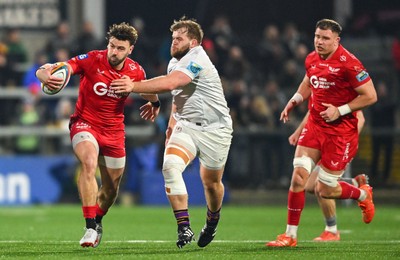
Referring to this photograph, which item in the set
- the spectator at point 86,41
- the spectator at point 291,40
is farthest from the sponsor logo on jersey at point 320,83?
the spectator at point 291,40

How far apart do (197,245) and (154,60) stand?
1263 centimetres

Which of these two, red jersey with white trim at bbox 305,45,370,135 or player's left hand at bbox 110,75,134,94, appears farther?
red jersey with white trim at bbox 305,45,370,135

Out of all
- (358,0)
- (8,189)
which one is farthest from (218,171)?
(358,0)

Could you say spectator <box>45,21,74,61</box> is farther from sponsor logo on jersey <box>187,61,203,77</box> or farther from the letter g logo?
sponsor logo on jersey <box>187,61,203,77</box>

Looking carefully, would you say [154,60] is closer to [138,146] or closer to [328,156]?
[138,146]

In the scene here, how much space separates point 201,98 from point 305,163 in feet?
5.13

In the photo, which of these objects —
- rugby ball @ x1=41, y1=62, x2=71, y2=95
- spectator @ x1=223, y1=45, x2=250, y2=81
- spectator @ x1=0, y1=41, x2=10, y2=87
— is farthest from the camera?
spectator @ x1=223, y1=45, x2=250, y2=81

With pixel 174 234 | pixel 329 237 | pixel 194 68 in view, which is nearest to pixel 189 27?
pixel 194 68

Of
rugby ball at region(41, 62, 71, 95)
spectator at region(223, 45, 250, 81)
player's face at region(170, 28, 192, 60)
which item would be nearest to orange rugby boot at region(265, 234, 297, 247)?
player's face at region(170, 28, 192, 60)

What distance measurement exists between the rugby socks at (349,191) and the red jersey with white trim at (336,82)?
0.63m

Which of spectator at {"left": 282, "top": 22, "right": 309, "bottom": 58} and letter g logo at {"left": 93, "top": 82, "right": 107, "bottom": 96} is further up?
letter g logo at {"left": 93, "top": 82, "right": 107, "bottom": 96}

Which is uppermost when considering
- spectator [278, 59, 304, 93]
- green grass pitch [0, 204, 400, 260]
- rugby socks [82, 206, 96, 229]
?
spectator [278, 59, 304, 93]

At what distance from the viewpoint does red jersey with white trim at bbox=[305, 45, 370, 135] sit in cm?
1195

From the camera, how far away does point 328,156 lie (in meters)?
12.2
